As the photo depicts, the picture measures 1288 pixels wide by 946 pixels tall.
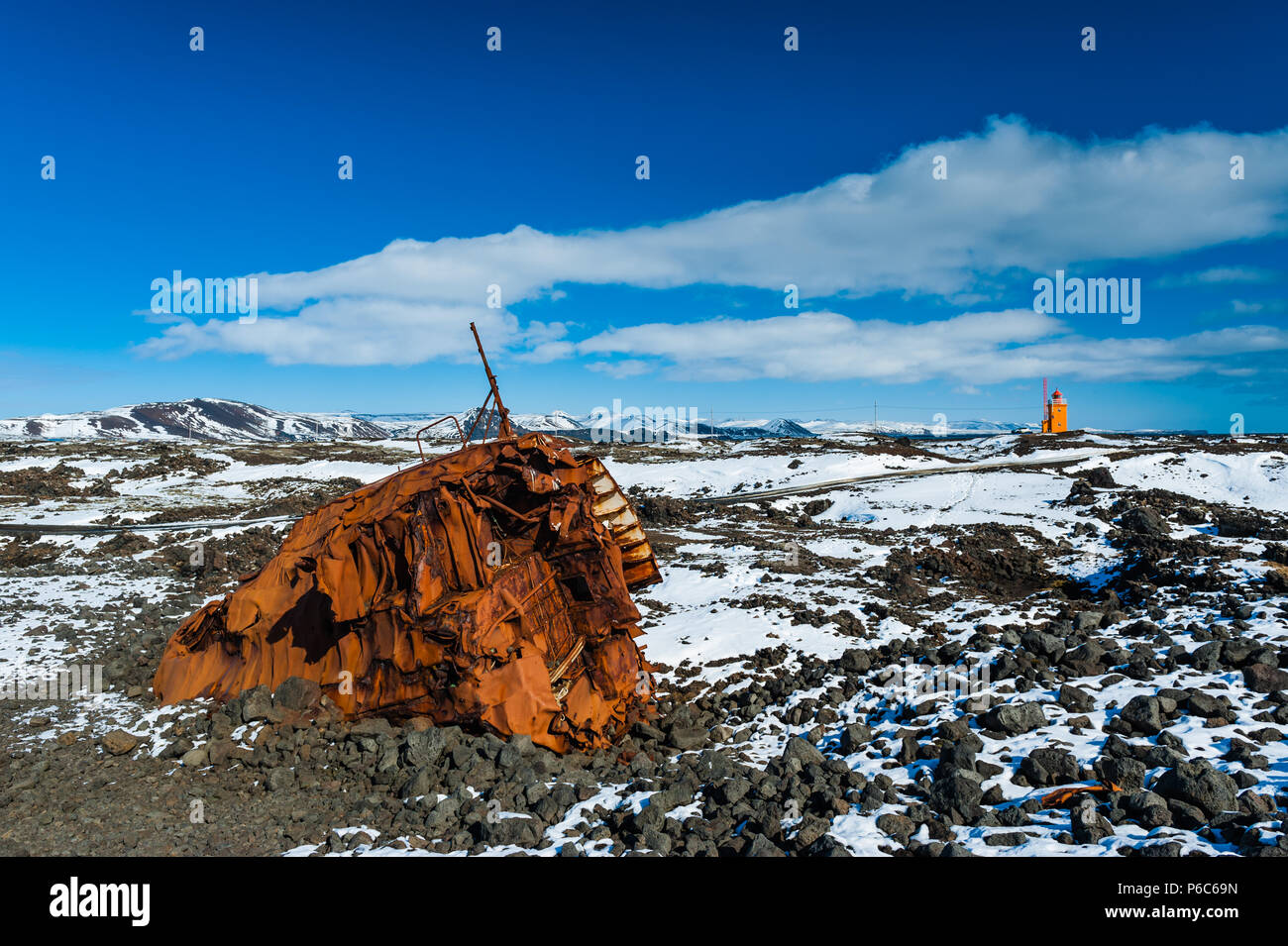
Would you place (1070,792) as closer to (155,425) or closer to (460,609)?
(460,609)

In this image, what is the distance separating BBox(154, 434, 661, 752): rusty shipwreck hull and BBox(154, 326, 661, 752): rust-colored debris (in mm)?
18

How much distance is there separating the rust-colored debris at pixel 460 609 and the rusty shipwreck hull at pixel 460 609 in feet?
0.06

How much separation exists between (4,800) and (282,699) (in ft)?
8.19

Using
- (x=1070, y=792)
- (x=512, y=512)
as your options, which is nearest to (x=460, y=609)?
(x=512, y=512)

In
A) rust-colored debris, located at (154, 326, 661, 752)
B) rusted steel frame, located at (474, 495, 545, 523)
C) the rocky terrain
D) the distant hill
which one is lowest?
the rocky terrain

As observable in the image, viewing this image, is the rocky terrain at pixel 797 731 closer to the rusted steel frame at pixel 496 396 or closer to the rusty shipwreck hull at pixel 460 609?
the rusty shipwreck hull at pixel 460 609

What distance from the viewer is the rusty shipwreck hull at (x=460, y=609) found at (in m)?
7.58

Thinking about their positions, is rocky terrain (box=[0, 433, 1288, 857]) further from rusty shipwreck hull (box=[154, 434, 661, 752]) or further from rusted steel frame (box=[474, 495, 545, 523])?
rusted steel frame (box=[474, 495, 545, 523])

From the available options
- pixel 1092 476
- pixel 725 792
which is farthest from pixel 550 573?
pixel 1092 476

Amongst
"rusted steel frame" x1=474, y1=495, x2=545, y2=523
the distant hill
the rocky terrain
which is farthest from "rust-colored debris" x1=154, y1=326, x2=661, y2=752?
the distant hill

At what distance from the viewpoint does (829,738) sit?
8109 mm

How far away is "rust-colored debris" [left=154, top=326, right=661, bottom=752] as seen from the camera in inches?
298

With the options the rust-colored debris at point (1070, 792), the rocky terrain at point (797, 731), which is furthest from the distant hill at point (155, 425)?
the rust-colored debris at point (1070, 792)
